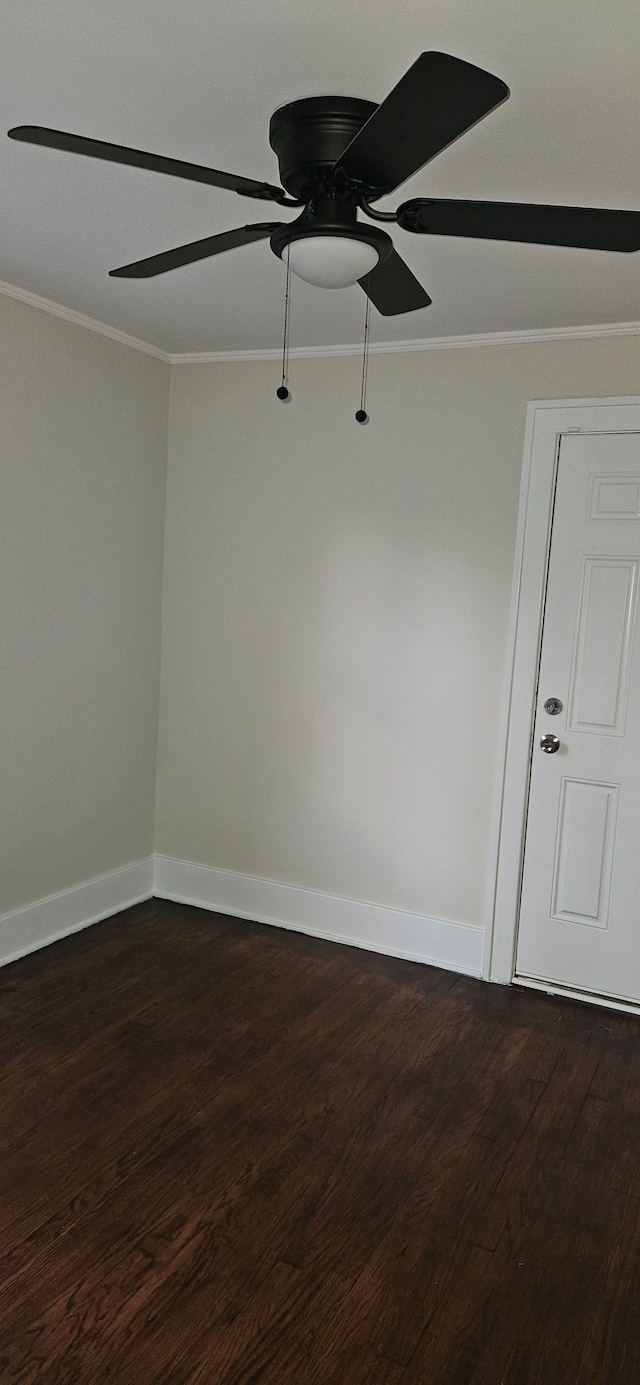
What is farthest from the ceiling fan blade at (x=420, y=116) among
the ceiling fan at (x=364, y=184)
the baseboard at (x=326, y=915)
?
the baseboard at (x=326, y=915)

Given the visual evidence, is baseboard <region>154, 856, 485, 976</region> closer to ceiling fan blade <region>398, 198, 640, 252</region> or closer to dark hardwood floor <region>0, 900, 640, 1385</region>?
dark hardwood floor <region>0, 900, 640, 1385</region>

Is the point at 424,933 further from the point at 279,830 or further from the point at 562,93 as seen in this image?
the point at 562,93

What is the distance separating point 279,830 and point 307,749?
386 mm

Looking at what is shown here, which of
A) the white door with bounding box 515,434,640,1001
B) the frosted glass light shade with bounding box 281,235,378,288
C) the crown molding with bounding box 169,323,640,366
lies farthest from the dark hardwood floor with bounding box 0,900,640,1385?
the crown molding with bounding box 169,323,640,366

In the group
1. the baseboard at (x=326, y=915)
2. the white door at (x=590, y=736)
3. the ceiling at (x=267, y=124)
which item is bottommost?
the baseboard at (x=326, y=915)

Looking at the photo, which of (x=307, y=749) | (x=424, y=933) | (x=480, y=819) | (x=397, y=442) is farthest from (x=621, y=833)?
(x=397, y=442)

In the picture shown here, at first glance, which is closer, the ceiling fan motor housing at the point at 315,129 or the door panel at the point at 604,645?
the ceiling fan motor housing at the point at 315,129

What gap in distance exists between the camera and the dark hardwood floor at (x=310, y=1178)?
1.90 metres

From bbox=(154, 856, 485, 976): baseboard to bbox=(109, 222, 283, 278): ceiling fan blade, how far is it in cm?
262

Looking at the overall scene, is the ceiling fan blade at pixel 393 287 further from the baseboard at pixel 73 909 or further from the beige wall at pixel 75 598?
the baseboard at pixel 73 909

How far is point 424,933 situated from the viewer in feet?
12.6

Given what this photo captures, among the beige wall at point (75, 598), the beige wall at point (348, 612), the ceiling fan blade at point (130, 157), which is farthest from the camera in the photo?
the beige wall at point (348, 612)

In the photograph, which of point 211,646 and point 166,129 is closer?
point 166,129

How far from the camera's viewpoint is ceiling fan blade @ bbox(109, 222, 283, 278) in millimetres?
1842
